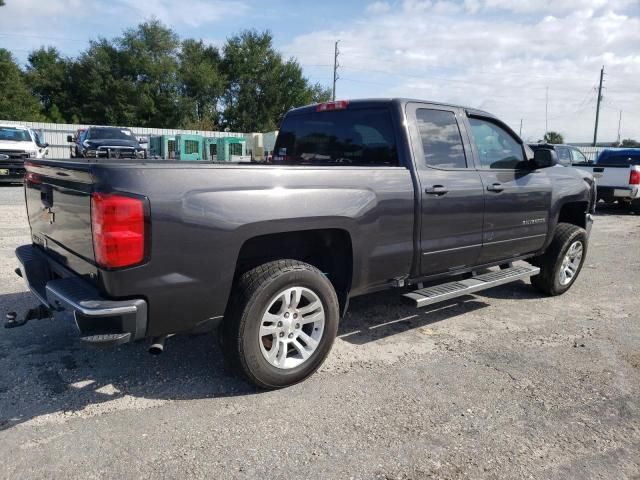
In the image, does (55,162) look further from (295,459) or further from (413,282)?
(413,282)

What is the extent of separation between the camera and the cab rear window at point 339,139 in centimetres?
417

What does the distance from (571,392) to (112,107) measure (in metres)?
48.0

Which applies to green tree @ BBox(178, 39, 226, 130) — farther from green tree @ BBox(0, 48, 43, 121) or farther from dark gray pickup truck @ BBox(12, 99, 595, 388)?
dark gray pickup truck @ BBox(12, 99, 595, 388)

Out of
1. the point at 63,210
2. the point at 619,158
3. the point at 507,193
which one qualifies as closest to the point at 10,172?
the point at 63,210

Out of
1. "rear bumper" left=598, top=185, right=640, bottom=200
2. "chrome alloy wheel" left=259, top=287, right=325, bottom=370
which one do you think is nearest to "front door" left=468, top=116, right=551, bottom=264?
"chrome alloy wheel" left=259, top=287, right=325, bottom=370

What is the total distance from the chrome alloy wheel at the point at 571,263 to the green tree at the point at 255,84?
4903cm

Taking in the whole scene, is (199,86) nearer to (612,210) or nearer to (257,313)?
(612,210)

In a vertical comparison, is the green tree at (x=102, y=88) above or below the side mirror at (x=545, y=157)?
above

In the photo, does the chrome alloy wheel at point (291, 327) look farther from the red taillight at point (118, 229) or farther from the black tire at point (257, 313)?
the red taillight at point (118, 229)


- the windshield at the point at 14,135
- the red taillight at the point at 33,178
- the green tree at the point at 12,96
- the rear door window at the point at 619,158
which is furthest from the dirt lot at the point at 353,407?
the green tree at the point at 12,96

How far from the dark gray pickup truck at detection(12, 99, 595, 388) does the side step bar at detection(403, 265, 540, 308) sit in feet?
0.06

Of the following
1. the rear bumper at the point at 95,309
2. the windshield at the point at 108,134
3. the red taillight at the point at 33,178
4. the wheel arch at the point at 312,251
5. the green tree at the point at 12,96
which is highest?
the green tree at the point at 12,96

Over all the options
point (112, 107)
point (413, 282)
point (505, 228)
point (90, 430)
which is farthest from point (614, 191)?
point (112, 107)

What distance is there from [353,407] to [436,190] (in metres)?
1.81
